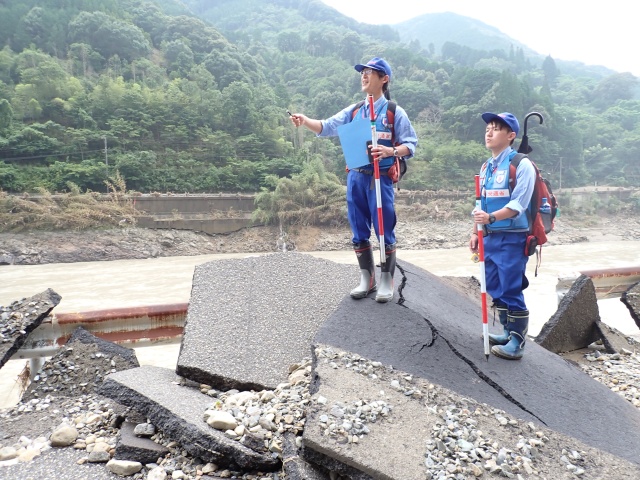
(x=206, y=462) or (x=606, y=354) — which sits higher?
(x=206, y=462)

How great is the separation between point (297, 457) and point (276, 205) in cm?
2699

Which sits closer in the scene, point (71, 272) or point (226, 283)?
point (226, 283)

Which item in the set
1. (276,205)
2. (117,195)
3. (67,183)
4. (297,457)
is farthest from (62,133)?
(297,457)

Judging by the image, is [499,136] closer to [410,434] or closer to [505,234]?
[505,234]

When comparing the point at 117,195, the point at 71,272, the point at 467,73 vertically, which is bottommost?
the point at 71,272

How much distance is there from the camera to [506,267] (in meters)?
3.17

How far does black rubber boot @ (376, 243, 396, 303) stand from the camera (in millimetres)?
3645

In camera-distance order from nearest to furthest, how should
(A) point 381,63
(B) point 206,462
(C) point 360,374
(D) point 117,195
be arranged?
1. (B) point 206,462
2. (C) point 360,374
3. (A) point 381,63
4. (D) point 117,195

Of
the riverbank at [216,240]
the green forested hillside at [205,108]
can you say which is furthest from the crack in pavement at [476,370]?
the green forested hillside at [205,108]

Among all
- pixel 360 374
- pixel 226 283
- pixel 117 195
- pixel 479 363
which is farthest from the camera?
pixel 117 195

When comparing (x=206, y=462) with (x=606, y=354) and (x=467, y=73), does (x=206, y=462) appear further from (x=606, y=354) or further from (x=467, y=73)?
(x=467, y=73)

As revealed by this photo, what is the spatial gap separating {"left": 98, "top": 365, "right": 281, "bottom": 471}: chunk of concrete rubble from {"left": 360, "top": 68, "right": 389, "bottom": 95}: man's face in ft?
7.88

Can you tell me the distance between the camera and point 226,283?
4.18m

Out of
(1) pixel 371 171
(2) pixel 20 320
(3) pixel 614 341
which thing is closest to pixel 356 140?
(1) pixel 371 171
